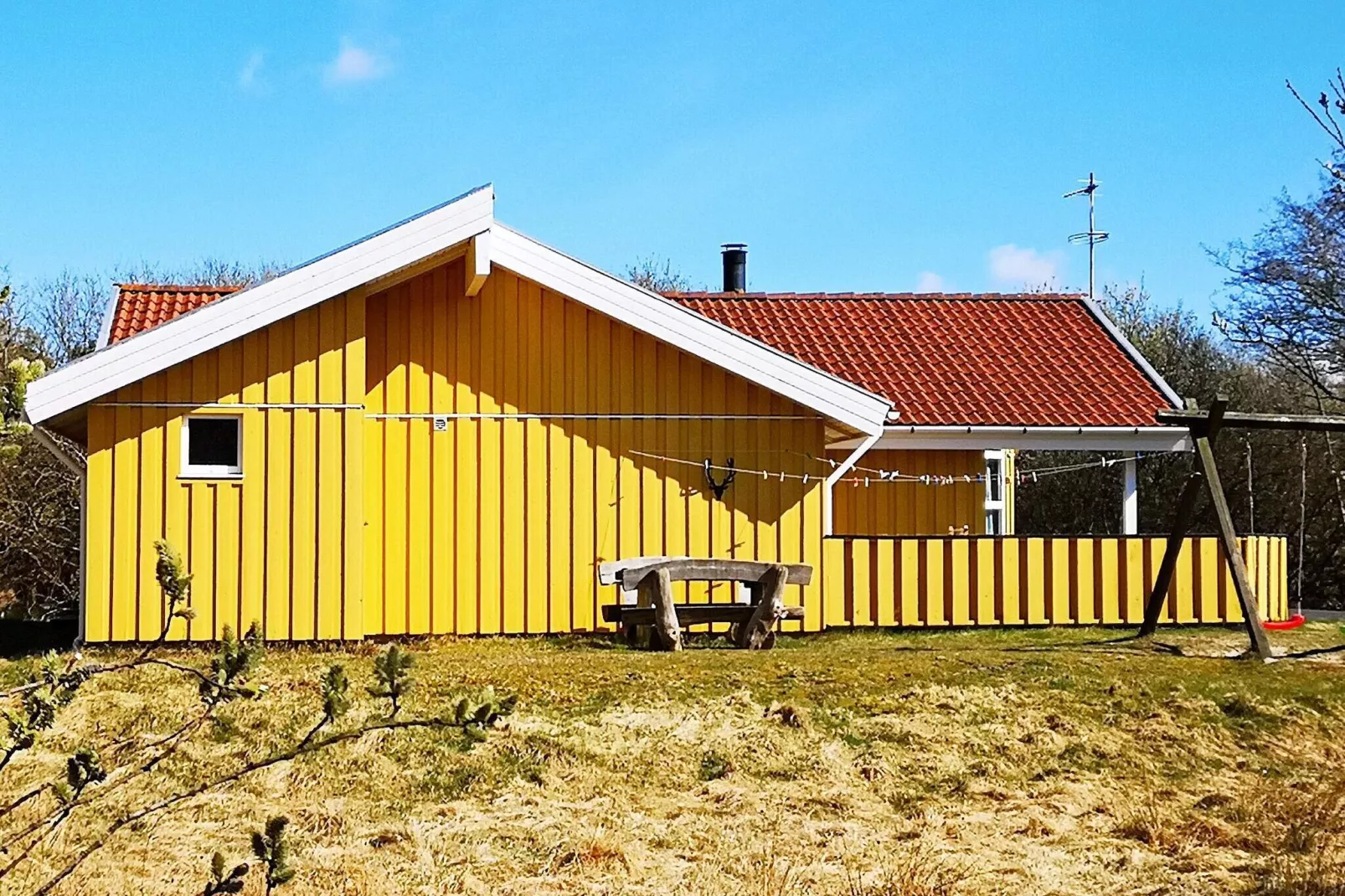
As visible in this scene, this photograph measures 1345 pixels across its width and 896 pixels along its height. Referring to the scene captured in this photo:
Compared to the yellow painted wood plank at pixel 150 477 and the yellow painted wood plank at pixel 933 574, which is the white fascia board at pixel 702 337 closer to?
the yellow painted wood plank at pixel 933 574

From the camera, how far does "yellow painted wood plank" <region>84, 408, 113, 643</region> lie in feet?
48.3

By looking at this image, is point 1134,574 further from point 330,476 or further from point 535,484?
point 330,476

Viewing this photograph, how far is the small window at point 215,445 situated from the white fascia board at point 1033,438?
276 inches

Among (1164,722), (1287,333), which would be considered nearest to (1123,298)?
(1287,333)

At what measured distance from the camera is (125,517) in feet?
48.5

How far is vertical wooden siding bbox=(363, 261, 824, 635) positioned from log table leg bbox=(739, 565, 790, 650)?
4.34 ft

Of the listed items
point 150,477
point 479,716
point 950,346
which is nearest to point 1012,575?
point 950,346

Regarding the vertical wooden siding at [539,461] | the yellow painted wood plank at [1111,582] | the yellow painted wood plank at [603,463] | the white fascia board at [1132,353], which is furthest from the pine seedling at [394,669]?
the white fascia board at [1132,353]

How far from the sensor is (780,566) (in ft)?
48.5

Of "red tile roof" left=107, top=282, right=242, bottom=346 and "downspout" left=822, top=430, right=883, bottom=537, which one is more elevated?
"red tile roof" left=107, top=282, right=242, bottom=346

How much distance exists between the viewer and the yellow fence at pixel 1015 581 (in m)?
16.9

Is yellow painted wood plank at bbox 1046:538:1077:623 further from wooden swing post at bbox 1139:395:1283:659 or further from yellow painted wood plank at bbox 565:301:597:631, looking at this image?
yellow painted wood plank at bbox 565:301:597:631

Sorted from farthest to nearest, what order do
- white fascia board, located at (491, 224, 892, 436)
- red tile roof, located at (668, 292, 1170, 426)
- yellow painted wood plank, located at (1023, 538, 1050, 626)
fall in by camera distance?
red tile roof, located at (668, 292, 1170, 426) → yellow painted wood plank, located at (1023, 538, 1050, 626) → white fascia board, located at (491, 224, 892, 436)

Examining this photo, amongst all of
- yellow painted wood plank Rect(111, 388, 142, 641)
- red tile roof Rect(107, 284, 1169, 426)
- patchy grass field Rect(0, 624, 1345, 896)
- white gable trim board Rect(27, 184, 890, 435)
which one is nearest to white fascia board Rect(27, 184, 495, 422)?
white gable trim board Rect(27, 184, 890, 435)
